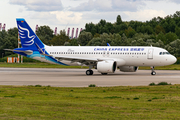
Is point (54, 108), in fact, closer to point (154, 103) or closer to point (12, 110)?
point (12, 110)

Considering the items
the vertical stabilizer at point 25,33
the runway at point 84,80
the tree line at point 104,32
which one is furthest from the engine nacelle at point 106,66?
the tree line at point 104,32

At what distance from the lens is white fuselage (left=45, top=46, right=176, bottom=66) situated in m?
39.2

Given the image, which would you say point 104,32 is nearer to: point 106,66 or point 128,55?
point 128,55

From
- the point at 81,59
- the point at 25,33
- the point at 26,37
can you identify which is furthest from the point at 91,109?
the point at 25,33

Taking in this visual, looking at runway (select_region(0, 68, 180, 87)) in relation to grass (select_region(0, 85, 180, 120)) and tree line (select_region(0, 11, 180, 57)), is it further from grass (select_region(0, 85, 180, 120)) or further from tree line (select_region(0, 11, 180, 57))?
tree line (select_region(0, 11, 180, 57))

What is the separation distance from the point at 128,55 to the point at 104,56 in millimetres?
3102

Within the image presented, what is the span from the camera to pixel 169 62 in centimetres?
3906

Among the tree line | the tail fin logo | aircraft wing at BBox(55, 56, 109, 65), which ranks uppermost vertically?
the tree line

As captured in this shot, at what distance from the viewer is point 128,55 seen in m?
39.5

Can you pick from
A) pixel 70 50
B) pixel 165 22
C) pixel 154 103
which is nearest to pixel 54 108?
pixel 154 103

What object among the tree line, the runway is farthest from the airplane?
the tree line

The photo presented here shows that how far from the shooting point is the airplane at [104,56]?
126ft

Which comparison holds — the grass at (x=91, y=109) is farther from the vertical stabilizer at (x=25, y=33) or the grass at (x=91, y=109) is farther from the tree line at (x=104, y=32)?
the tree line at (x=104, y=32)

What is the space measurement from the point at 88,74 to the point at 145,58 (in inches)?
289
